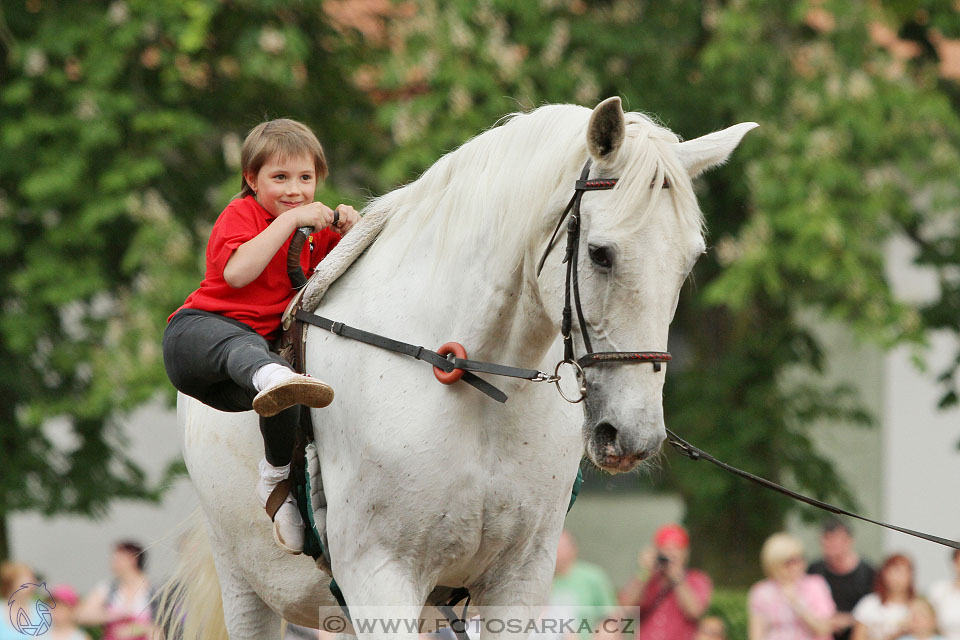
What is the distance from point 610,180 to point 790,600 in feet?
17.5

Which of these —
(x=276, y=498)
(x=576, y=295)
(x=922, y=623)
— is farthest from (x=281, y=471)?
(x=922, y=623)

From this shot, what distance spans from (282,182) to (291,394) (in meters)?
0.95

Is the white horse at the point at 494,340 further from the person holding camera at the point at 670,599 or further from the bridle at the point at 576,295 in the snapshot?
the person holding camera at the point at 670,599

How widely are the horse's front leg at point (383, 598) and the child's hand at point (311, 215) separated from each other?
1.04 metres

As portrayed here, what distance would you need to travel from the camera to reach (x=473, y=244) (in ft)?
12.0

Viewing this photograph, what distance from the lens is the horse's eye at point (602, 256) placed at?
3.25m

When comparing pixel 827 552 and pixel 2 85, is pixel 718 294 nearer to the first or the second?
pixel 827 552

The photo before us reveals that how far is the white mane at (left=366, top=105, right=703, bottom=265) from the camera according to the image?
331 centimetres

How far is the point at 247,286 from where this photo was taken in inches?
161

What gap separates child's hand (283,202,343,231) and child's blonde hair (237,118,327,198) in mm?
229

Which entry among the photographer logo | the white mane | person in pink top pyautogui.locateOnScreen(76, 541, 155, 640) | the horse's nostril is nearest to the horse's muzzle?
the horse's nostril

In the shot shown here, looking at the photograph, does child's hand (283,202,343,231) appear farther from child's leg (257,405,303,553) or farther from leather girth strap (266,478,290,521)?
leather girth strap (266,478,290,521)

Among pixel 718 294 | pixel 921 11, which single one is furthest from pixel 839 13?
pixel 718 294

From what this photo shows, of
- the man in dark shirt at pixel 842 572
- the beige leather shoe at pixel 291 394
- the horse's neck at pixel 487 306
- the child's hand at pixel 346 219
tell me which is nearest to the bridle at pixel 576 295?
the horse's neck at pixel 487 306
